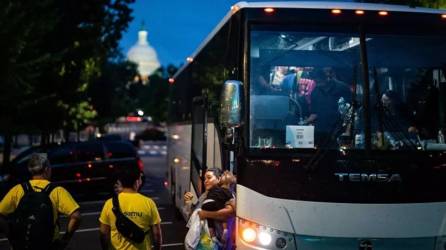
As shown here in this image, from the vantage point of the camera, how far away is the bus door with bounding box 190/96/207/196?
351 inches

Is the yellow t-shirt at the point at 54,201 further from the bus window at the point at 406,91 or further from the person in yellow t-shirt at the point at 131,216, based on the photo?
the bus window at the point at 406,91

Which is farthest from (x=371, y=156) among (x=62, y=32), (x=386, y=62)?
(x=62, y=32)

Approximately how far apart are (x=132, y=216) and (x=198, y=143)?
15.0 feet

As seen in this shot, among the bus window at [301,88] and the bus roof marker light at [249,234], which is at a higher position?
the bus window at [301,88]

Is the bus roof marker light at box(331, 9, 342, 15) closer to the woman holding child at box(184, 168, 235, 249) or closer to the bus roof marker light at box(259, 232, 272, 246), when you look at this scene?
the woman holding child at box(184, 168, 235, 249)

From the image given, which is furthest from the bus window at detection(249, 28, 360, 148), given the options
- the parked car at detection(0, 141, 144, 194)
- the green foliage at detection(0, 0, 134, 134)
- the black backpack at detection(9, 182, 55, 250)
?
the parked car at detection(0, 141, 144, 194)

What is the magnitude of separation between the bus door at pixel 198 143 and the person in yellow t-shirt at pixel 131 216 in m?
3.31

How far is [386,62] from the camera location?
635 centimetres

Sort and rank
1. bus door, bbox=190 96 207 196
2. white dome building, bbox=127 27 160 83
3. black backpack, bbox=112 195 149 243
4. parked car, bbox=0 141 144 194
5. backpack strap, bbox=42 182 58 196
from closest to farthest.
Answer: black backpack, bbox=112 195 149 243
backpack strap, bbox=42 182 58 196
bus door, bbox=190 96 207 196
parked car, bbox=0 141 144 194
white dome building, bbox=127 27 160 83

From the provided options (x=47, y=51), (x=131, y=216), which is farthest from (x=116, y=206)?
(x=47, y=51)

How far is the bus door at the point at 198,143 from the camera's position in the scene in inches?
351

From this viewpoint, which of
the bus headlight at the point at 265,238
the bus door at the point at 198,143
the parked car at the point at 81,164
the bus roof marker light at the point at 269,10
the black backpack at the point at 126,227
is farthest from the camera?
the parked car at the point at 81,164

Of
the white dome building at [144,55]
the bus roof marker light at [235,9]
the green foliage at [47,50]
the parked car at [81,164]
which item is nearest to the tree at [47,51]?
the green foliage at [47,50]

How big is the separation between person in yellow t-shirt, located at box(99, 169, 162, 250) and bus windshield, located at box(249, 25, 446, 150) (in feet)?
4.31
